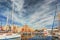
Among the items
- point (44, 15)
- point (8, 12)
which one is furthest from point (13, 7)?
point (44, 15)

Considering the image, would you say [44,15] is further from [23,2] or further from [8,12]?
[8,12]

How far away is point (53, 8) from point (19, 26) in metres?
0.54

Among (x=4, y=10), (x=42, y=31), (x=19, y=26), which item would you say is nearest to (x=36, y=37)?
(x=42, y=31)

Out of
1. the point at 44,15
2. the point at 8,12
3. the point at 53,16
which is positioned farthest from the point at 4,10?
the point at 53,16

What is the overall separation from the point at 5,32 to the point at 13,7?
36 centimetres

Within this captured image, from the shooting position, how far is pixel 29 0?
2.13m

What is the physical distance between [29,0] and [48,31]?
51cm

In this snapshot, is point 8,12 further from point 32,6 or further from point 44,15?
point 44,15

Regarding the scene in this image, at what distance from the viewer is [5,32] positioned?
6.72ft

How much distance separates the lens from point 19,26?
2.08 metres

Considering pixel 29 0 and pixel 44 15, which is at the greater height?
pixel 29 0

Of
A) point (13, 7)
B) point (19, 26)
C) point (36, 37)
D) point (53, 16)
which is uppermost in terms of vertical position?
point (13, 7)

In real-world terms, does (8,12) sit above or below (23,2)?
below

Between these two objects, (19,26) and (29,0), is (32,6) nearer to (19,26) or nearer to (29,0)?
(29,0)
